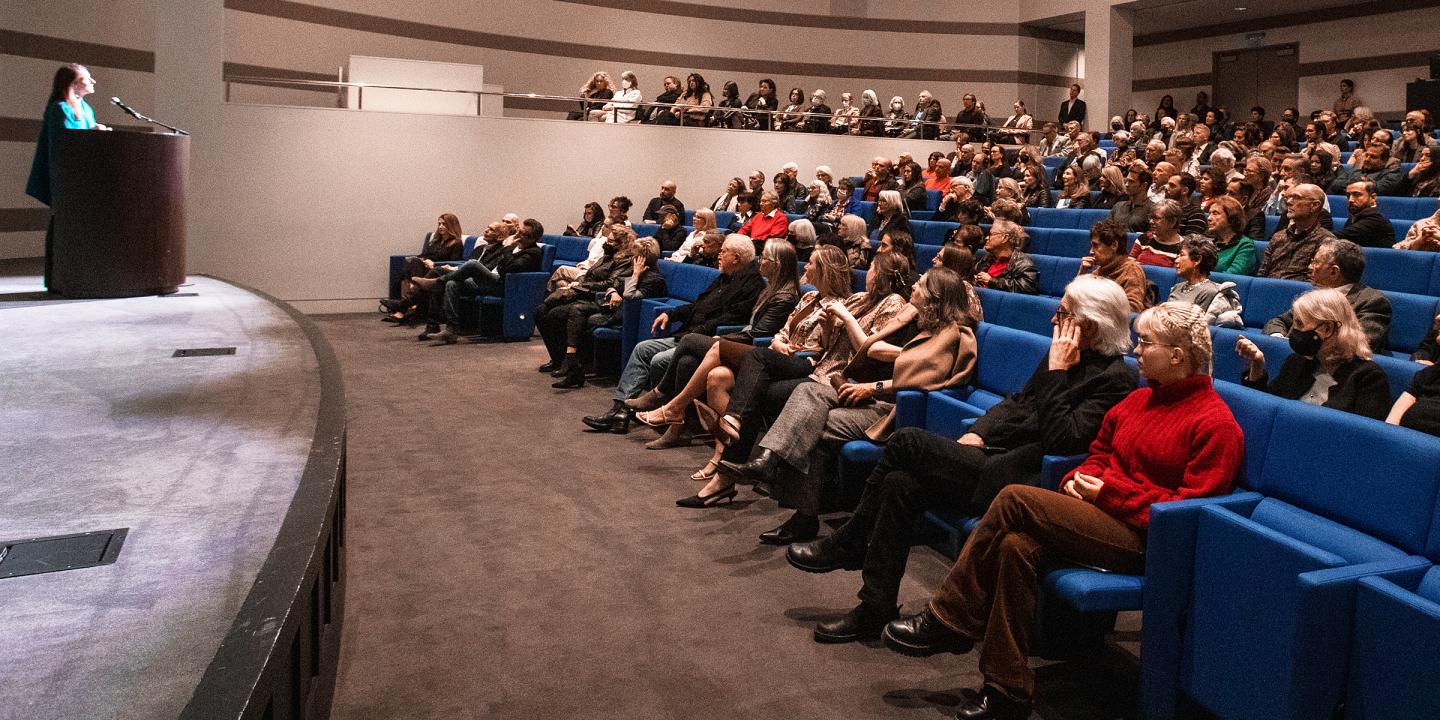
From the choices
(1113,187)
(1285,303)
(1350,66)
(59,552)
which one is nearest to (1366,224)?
(1285,303)

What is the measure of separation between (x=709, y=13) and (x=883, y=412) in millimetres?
10581

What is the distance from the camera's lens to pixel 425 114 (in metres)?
9.02

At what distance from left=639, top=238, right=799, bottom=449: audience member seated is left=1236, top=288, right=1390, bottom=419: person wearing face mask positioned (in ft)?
7.27

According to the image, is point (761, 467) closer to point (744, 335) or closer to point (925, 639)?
point (925, 639)

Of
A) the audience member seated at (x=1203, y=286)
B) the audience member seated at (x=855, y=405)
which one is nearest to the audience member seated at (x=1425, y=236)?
the audience member seated at (x=1203, y=286)

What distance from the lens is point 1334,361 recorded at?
2.78 m

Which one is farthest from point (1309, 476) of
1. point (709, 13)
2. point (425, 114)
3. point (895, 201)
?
point (709, 13)

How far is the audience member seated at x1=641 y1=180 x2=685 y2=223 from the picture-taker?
829cm

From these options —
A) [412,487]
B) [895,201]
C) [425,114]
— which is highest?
[425,114]

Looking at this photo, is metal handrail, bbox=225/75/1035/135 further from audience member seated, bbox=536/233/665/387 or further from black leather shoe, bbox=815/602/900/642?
black leather shoe, bbox=815/602/900/642

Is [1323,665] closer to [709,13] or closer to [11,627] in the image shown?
[11,627]

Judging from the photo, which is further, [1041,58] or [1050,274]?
[1041,58]

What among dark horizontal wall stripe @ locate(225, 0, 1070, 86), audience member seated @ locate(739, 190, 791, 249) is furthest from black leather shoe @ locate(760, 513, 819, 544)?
dark horizontal wall stripe @ locate(225, 0, 1070, 86)

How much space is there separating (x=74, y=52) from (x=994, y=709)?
8.76m
